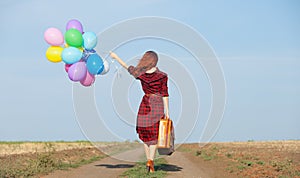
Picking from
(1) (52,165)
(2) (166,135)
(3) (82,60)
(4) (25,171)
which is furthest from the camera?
(1) (52,165)

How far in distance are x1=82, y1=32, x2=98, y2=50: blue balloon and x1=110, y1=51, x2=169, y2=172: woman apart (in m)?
0.68

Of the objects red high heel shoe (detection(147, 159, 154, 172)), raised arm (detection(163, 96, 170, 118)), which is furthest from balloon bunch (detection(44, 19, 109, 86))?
red high heel shoe (detection(147, 159, 154, 172))

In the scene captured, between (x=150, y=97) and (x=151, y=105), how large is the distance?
22 centimetres

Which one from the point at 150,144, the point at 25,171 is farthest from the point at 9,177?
the point at 150,144

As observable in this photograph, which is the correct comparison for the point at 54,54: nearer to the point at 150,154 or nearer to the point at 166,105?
the point at 166,105

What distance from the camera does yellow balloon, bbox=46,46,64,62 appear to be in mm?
13086

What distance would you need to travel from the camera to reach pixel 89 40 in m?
13.0

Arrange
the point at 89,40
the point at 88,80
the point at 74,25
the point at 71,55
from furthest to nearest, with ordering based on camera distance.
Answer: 1. the point at 74,25
2. the point at 88,80
3. the point at 89,40
4. the point at 71,55

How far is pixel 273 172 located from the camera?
1381 cm

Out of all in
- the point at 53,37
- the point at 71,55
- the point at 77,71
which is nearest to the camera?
the point at 71,55

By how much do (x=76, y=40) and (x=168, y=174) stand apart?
4.28 m

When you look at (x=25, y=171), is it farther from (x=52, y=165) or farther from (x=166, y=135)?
(x=166, y=135)

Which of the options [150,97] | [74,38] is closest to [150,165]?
[150,97]

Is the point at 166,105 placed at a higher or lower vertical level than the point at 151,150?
higher
